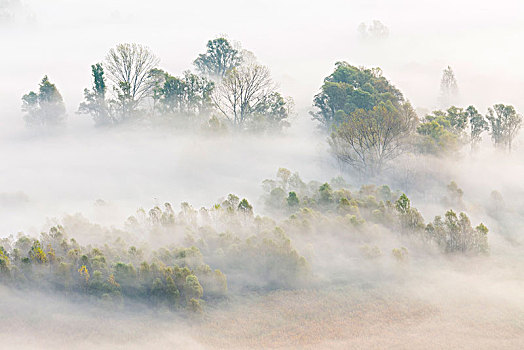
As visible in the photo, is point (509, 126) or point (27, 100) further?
point (27, 100)

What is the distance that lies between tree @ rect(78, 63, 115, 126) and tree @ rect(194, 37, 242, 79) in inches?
589

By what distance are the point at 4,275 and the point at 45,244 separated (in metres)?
3.67

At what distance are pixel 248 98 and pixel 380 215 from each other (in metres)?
26.5

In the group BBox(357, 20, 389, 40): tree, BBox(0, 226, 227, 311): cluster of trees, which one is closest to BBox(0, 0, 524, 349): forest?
BBox(0, 226, 227, 311): cluster of trees

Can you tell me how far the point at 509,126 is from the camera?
52406 millimetres

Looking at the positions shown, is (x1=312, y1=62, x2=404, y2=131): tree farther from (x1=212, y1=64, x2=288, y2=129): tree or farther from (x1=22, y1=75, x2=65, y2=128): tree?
(x1=22, y1=75, x2=65, y2=128): tree

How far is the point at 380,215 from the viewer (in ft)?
109

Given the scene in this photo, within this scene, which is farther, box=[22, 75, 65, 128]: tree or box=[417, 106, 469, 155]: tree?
box=[22, 75, 65, 128]: tree

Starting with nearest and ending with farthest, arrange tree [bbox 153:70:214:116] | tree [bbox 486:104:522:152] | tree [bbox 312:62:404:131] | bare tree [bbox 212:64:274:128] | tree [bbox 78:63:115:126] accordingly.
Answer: tree [bbox 486:104:522:152] < tree [bbox 312:62:404:131] < bare tree [bbox 212:64:274:128] < tree [bbox 153:70:214:116] < tree [bbox 78:63:115:126]

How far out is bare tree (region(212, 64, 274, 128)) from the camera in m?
54.2

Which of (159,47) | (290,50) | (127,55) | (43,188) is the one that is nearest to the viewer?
(43,188)

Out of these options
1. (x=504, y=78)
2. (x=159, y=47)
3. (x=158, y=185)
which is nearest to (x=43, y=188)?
(x=158, y=185)

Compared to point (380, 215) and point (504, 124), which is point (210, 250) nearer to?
point (380, 215)

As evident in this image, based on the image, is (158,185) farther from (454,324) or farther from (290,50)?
(290,50)
